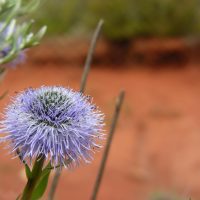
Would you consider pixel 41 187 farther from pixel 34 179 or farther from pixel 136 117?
pixel 136 117

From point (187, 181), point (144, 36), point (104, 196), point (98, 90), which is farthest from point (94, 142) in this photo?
point (144, 36)

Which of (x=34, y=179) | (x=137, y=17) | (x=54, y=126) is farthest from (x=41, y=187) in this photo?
(x=137, y=17)

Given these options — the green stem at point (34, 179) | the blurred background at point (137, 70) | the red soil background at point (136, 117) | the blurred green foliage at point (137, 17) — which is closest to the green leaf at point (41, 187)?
the green stem at point (34, 179)

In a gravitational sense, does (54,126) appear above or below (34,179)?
above

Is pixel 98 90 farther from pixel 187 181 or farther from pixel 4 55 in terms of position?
pixel 4 55

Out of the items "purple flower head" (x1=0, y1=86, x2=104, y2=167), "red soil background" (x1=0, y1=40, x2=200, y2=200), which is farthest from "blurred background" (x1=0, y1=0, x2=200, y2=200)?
"purple flower head" (x1=0, y1=86, x2=104, y2=167)

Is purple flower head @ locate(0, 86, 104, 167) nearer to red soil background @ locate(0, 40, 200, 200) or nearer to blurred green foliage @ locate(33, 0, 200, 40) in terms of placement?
red soil background @ locate(0, 40, 200, 200)
